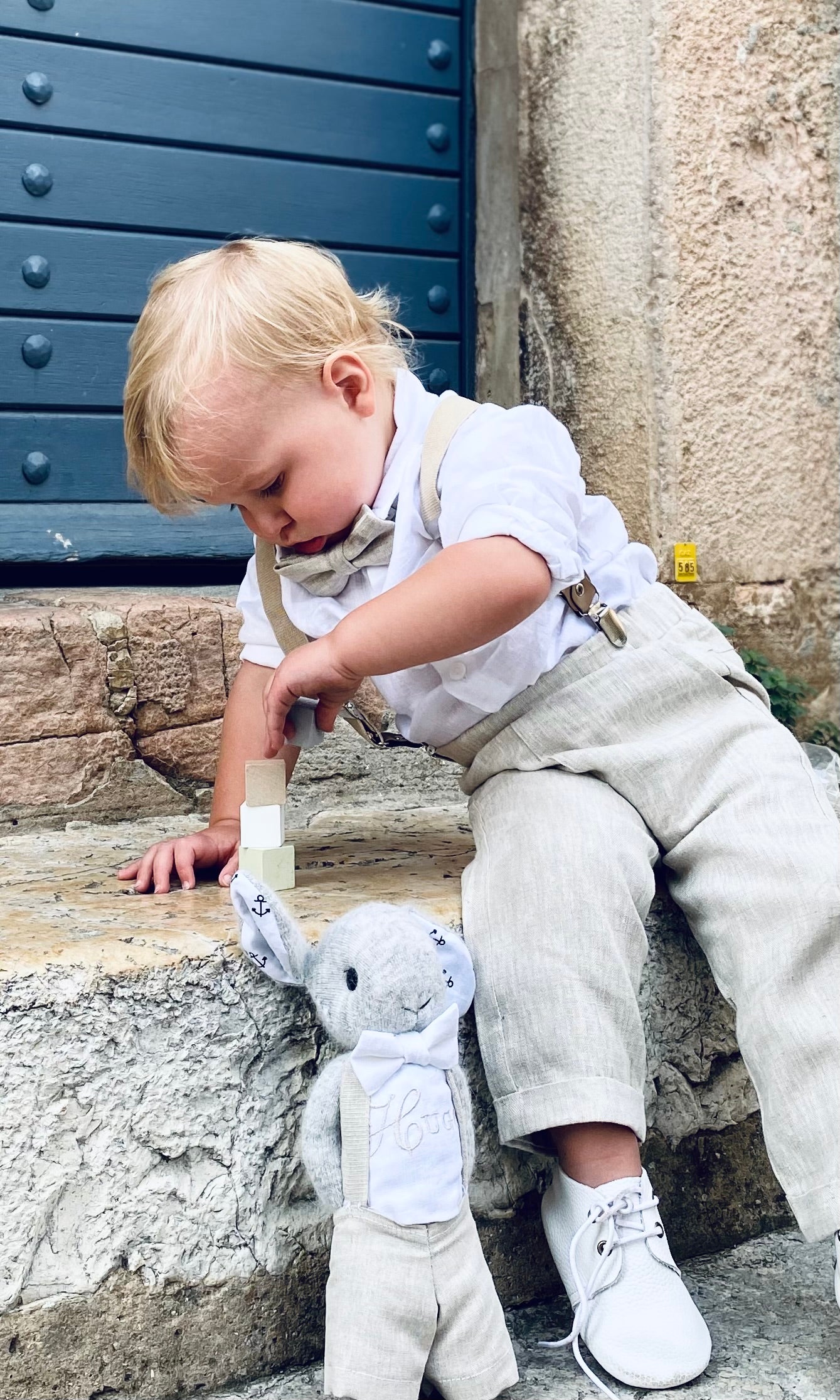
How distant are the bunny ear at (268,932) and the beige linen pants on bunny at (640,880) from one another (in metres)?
0.18

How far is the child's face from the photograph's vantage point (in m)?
1.24

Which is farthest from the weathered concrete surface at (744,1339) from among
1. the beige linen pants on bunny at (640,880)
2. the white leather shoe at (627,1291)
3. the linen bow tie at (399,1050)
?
the linen bow tie at (399,1050)

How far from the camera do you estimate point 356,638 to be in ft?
3.90

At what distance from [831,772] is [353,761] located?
2.48 ft

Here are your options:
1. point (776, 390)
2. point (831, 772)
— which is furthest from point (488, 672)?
point (776, 390)

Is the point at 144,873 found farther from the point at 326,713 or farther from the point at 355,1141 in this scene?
the point at 355,1141

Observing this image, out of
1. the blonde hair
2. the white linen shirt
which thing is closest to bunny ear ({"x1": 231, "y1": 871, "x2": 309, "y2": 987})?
the white linen shirt

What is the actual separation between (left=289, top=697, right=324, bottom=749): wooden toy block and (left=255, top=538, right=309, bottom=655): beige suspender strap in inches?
4.9

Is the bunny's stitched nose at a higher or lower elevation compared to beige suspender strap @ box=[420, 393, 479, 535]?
lower

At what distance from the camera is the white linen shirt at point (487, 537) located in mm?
1224

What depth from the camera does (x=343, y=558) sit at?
1.35 m

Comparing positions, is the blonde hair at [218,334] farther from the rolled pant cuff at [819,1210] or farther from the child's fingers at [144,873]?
the rolled pant cuff at [819,1210]

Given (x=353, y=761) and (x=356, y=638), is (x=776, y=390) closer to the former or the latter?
(x=353, y=761)

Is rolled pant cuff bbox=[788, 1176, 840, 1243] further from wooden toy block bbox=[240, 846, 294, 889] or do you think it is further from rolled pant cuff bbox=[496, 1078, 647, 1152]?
wooden toy block bbox=[240, 846, 294, 889]
